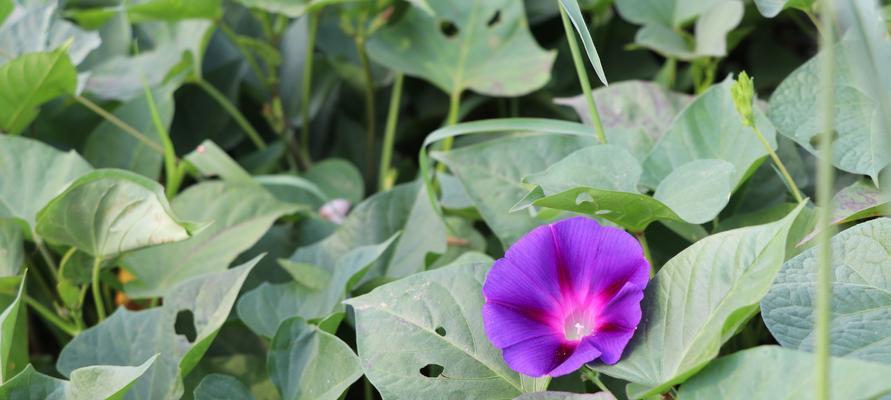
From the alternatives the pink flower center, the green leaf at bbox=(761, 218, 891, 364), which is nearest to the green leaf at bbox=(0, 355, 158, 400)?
the pink flower center

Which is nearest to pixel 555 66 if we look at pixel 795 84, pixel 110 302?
pixel 795 84

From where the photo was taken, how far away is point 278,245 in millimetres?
815

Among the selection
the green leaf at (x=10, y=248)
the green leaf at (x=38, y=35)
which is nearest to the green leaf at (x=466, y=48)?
the green leaf at (x=38, y=35)

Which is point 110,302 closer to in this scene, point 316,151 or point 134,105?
point 134,105

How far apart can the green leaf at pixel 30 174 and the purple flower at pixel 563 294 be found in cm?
39

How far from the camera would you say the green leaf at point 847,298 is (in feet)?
1.51

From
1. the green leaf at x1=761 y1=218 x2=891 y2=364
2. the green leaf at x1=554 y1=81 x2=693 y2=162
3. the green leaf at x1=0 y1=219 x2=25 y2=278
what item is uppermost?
the green leaf at x1=761 y1=218 x2=891 y2=364

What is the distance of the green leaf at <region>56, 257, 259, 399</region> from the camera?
23.4 inches

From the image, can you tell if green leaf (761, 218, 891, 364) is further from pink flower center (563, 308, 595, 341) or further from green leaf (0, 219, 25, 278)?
green leaf (0, 219, 25, 278)

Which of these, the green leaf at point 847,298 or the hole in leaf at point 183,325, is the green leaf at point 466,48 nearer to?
the hole in leaf at point 183,325

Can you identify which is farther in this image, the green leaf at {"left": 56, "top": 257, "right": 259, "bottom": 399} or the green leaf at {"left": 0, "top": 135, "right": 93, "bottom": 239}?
the green leaf at {"left": 0, "top": 135, "right": 93, "bottom": 239}

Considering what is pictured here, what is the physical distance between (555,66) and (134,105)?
44 cm

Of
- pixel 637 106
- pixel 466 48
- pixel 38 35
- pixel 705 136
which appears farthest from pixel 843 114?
pixel 38 35

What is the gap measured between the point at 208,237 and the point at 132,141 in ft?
0.64
